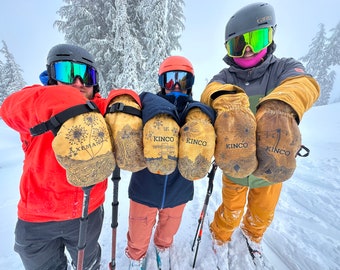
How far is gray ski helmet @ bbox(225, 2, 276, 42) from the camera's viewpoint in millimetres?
1771

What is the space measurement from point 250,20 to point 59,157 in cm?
210

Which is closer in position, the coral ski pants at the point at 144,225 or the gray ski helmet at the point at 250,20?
the gray ski helmet at the point at 250,20

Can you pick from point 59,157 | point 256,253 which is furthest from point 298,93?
point 256,253

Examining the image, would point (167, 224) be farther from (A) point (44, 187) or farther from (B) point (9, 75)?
(B) point (9, 75)

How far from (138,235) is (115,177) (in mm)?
1011

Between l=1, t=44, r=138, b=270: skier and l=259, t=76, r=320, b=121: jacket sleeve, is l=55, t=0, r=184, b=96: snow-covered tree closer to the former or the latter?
l=1, t=44, r=138, b=270: skier

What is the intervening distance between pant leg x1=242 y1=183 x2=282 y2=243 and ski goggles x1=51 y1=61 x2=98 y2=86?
7.62 ft

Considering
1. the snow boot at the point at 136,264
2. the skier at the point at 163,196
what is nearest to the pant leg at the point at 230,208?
the skier at the point at 163,196

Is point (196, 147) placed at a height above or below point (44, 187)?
above

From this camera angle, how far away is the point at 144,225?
2.02 m

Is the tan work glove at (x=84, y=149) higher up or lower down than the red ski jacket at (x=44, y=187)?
higher up

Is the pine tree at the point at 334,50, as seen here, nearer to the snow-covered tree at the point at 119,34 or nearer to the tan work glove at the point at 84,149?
the snow-covered tree at the point at 119,34

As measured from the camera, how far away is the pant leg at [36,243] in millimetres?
1474

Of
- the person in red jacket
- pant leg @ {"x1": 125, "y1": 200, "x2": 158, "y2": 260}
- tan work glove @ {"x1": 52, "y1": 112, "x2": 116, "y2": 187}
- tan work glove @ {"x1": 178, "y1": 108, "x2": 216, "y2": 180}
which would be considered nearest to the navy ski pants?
the person in red jacket
